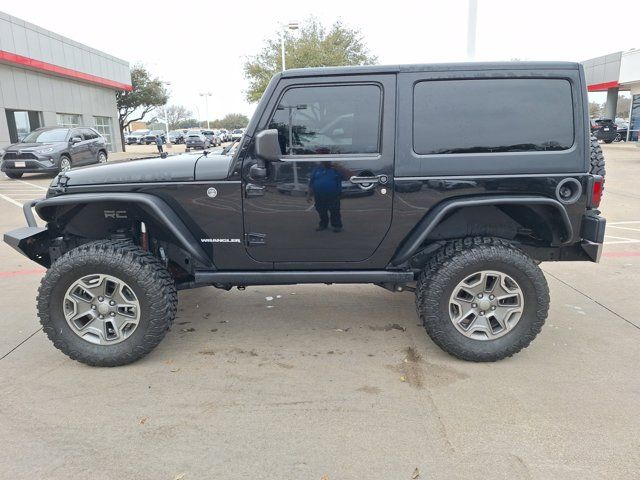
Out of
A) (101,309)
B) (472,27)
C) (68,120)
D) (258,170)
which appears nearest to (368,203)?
(258,170)

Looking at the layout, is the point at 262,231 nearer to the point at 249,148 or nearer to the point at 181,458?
the point at 249,148

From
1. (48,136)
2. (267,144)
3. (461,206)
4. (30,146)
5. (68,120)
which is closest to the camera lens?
(267,144)

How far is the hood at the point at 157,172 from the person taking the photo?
334 centimetres

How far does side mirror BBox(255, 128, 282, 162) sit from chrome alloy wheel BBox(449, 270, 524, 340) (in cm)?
156

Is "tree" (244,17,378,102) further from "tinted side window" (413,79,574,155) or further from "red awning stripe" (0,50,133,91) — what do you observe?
"tinted side window" (413,79,574,155)

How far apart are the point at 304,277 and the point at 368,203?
707 mm

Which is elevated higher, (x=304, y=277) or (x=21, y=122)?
(x=21, y=122)

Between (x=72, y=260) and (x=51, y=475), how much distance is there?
1414 mm

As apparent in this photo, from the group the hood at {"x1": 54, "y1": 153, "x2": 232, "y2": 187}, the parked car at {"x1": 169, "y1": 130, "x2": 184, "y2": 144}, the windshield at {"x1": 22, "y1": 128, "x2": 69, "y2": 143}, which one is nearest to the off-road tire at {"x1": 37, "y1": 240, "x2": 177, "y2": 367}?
the hood at {"x1": 54, "y1": 153, "x2": 232, "y2": 187}

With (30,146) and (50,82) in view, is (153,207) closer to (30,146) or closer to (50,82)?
(30,146)

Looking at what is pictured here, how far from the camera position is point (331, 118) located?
3.27 m

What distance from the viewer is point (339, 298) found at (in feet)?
15.7

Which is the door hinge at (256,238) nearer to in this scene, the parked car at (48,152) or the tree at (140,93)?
the parked car at (48,152)

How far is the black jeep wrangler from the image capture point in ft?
10.5
